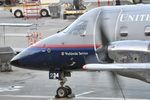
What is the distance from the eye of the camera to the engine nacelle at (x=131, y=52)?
1206 centimetres

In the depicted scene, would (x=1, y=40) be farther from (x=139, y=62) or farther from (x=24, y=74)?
(x=139, y=62)

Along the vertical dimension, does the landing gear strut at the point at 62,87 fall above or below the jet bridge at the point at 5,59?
below

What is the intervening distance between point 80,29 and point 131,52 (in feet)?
14.3

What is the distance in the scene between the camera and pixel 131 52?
1217cm

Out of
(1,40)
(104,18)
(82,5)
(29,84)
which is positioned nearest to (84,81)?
(29,84)

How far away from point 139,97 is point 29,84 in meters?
4.83

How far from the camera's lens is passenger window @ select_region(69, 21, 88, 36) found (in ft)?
53.2

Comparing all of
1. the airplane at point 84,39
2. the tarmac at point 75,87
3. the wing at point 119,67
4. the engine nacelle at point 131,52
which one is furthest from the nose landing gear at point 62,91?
the wing at point 119,67

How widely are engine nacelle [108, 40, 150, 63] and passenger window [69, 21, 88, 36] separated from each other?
3.74 m

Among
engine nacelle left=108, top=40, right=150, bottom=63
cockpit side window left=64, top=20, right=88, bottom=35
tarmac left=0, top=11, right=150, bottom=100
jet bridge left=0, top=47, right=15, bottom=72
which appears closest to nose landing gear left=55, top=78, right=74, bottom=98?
tarmac left=0, top=11, right=150, bottom=100

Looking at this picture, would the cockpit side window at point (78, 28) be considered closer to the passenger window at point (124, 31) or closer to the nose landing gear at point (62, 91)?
the passenger window at point (124, 31)

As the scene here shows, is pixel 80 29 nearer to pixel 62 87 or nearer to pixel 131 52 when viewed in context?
pixel 62 87

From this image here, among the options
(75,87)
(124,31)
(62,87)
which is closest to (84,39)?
(124,31)

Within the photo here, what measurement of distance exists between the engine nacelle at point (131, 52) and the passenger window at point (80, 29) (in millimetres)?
3735
